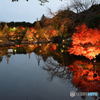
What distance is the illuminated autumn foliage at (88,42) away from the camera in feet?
99.5

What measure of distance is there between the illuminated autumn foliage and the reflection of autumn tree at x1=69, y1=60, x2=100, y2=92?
60.6 inches

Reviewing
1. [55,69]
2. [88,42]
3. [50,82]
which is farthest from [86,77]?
[55,69]

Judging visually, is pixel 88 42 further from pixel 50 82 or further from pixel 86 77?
pixel 50 82

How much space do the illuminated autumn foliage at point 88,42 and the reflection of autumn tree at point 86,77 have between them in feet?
5.05

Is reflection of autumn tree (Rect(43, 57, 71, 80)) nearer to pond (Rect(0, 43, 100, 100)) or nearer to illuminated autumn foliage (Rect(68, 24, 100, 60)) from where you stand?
pond (Rect(0, 43, 100, 100))

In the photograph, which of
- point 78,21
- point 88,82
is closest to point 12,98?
point 88,82

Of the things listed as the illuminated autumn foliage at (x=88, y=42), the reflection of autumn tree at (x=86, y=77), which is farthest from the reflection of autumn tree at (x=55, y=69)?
the illuminated autumn foliage at (x=88, y=42)

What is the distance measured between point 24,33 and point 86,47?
4237cm

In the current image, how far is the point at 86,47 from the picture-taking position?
3234 cm

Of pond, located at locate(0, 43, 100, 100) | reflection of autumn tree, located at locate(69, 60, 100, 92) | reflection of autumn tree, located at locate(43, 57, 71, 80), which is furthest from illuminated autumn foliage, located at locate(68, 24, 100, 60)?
reflection of autumn tree, located at locate(43, 57, 71, 80)

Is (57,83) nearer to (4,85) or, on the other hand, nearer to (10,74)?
(4,85)

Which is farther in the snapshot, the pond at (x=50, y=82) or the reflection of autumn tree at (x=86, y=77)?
the reflection of autumn tree at (x=86, y=77)

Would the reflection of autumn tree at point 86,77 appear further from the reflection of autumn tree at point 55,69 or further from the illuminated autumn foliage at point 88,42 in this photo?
the illuminated autumn foliage at point 88,42

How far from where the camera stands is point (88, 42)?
3183 cm
